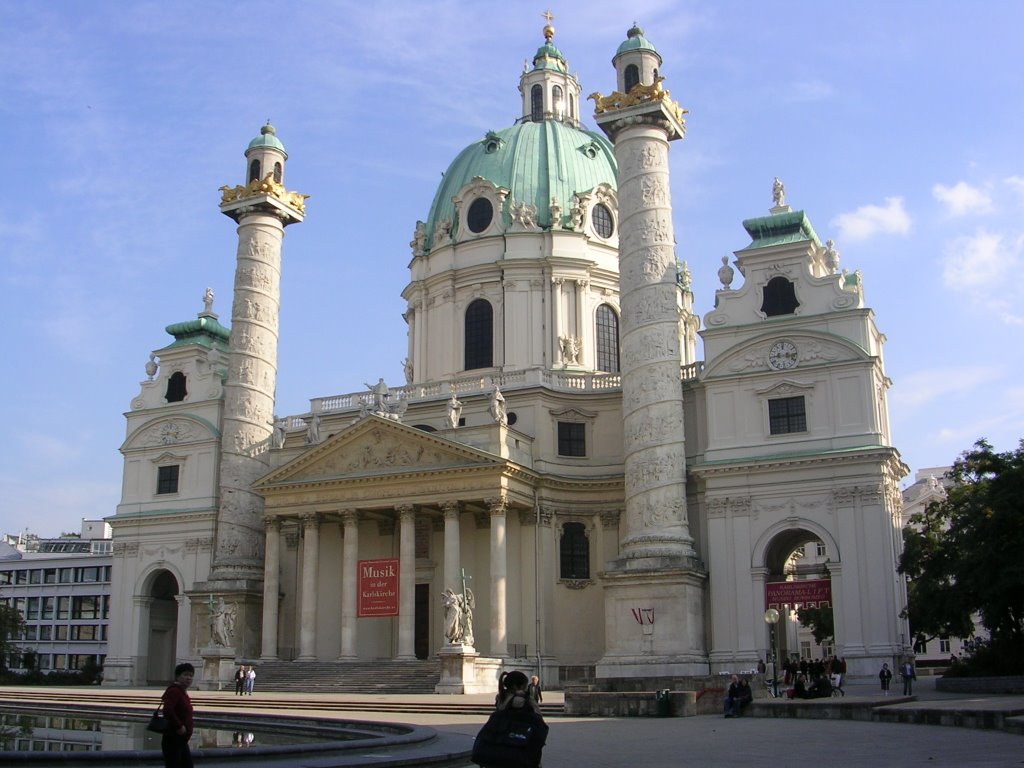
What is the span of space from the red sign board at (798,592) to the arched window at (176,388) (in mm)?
30035

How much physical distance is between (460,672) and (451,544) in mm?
6835

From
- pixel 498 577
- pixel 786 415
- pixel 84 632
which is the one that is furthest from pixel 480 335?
pixel 84 632

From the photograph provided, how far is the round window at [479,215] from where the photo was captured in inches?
2192

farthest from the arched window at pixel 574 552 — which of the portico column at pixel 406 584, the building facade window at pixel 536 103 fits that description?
the building facade window at pixel 536 103

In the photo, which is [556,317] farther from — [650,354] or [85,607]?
[85,607]

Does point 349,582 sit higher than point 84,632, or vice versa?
point 349,582

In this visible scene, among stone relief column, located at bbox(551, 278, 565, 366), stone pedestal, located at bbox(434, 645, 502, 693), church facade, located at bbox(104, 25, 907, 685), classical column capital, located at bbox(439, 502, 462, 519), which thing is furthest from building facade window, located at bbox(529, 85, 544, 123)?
stone pedestal, located at bbox(434, 645, 502, 693)

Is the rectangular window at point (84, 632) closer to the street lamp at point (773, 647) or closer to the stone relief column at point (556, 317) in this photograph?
the stone relief column at point (556, 317)

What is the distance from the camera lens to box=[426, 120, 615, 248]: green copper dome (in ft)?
183

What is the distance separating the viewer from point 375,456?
46.1 m

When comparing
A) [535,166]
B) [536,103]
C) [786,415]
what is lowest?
[786,415]

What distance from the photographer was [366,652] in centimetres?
4750

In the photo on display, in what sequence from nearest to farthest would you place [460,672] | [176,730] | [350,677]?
[176,730] → [460,672] → [350,677]

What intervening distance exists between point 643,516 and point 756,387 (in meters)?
6.81
